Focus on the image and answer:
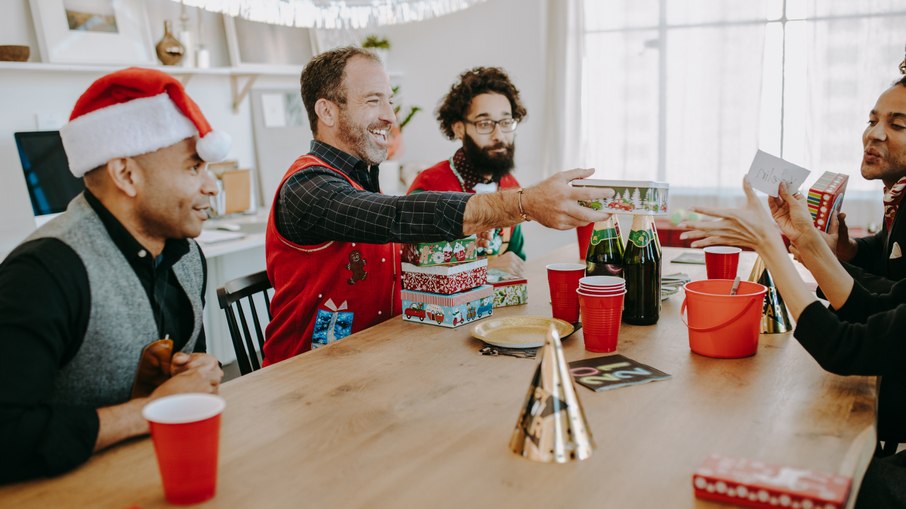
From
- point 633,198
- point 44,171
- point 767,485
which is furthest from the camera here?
point 44,171

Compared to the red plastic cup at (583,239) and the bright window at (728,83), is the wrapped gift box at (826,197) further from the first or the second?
the bright window at (728,83)

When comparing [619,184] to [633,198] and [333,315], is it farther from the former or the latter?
[333,315]

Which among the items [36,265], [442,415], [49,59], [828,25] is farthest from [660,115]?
[36,265]

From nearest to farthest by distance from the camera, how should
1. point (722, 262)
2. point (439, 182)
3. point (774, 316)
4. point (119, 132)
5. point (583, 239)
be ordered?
1. point (119, 132)
2. point (774, 316)
3. point (722, 262)
4. point (583, 239)
5. point (439, 182)

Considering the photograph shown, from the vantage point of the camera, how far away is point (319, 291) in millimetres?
2088

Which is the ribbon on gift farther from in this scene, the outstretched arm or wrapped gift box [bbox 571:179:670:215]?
wrapped gift box [bbox 571:179:670:215]

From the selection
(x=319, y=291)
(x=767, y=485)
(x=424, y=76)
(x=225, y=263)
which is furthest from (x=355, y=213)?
(x=424, y=76)

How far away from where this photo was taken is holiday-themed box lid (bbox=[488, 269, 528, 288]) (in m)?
2.08

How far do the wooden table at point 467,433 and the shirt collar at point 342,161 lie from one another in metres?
0.73

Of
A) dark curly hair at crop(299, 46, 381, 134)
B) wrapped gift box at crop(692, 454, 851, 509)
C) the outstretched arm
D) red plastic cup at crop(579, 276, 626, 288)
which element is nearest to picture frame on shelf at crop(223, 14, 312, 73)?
dark curly hair at crop(299, 46, 381, 134)

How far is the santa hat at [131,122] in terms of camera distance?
4.50ft

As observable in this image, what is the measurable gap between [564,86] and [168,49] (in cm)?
241

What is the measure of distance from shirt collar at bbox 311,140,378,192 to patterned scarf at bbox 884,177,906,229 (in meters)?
1.52

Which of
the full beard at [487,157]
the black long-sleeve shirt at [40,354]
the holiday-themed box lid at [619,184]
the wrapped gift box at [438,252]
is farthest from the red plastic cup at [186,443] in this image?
the full beard at [487,157]
